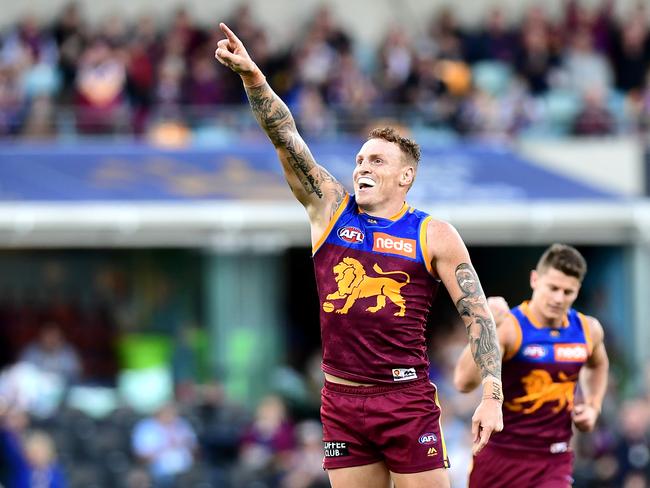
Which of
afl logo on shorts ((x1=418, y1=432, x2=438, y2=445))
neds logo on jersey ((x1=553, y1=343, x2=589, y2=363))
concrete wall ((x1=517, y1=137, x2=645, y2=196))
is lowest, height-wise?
afl logo on shorts ((x1=418, y1=432, x2=438, y2=445))

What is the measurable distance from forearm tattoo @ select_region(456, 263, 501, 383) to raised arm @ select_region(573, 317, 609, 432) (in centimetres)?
157

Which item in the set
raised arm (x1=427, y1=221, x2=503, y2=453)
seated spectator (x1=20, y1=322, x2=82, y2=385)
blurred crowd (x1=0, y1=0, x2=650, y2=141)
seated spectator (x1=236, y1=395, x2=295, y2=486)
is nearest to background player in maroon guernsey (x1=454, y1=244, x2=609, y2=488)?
raised arm (x1=427, y1=221, x2=503, y2=453)

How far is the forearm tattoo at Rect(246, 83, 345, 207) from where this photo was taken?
6875mm

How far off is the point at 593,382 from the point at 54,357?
411 inches

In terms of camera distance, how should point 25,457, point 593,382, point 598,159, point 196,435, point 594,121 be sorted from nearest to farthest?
point 593,382 → point 25,457 → point 196,435 → point 598,159 → point 594,121

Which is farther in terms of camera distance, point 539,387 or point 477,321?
point 539,387

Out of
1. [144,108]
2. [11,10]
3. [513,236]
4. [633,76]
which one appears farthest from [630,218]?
[11,10]

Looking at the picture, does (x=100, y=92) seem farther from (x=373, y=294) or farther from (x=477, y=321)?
(x=477, y=321)

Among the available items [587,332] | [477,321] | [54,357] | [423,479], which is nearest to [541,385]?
[587,332]

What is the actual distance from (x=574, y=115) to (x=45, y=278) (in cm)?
804

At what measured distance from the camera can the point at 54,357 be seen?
1788 centimetres

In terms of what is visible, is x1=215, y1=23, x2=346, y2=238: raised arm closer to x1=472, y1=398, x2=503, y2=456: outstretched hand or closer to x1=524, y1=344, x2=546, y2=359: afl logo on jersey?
x1=472, y1=398, x2=503, y2=456: outstretched hand

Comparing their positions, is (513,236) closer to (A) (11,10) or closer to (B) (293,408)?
(B) (293,408)

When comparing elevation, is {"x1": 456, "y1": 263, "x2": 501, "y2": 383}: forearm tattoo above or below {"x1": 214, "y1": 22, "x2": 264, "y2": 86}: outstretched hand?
below
